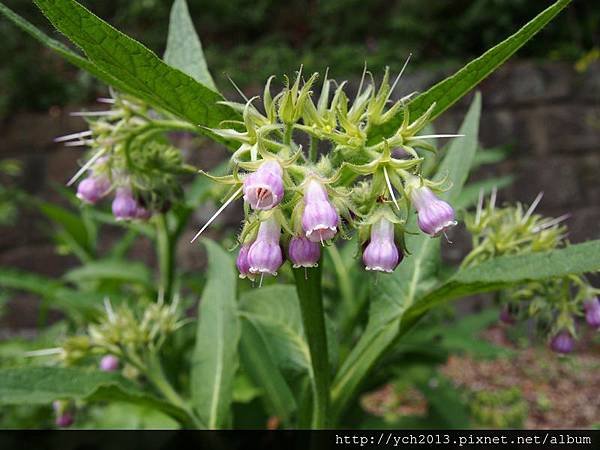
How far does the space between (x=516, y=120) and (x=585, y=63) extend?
1.97 feet

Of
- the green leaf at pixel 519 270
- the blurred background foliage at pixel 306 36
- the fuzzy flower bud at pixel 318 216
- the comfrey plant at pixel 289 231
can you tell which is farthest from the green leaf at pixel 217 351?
the blurred background foliage at pixel 306 36

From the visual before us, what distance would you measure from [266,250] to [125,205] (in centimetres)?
47

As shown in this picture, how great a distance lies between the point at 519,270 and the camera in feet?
2.50

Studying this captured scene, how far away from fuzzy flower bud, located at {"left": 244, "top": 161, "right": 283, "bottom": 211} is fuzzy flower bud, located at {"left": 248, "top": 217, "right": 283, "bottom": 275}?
31 millimetres

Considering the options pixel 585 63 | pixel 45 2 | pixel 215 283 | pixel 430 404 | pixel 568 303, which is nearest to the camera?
pixel 45 2

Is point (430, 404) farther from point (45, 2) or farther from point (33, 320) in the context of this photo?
point (33, 320)

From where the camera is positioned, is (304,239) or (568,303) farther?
(568,303)

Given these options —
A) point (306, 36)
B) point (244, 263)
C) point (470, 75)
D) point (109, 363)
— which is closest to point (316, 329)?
point (244, 263)

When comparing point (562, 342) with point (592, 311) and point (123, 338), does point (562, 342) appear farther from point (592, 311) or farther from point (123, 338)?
point (123, 338)

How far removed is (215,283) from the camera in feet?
4.18

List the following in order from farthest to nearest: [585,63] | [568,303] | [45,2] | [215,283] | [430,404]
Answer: [585,63], [430,404], [215,283], [568,303], [45,2]

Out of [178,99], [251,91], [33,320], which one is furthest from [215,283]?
[33,320]

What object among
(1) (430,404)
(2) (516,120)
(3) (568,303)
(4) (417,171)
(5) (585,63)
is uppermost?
(5) (585,63)

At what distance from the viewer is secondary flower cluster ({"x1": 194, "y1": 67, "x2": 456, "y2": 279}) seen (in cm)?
66
